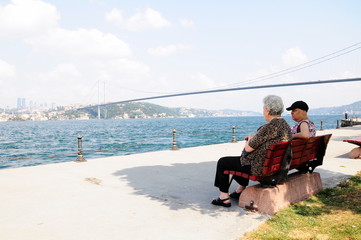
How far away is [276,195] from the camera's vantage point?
13.7 feet

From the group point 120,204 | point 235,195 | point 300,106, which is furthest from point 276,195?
point 120,204

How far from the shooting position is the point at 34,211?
4164mm

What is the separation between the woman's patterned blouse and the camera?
398 cm

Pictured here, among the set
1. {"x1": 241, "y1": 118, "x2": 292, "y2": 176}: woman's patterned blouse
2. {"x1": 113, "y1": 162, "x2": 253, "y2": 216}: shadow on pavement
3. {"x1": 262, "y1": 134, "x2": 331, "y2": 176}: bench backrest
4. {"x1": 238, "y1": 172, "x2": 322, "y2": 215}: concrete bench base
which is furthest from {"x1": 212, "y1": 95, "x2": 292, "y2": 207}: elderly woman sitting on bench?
{"x1": 113, "y1": 162, "x2": 253, "y2": 216}: shadow on pavement

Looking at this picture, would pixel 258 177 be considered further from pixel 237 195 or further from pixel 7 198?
pixel 7 198

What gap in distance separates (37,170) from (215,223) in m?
5.14

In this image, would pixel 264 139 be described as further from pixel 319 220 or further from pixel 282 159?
pixel 319 220

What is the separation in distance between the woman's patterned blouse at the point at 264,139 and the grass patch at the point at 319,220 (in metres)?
0.68

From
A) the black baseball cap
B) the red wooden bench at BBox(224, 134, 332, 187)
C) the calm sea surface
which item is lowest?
the calm sea surface

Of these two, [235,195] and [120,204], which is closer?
[120,204]

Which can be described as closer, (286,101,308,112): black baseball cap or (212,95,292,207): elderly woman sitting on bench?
(212,95,292,207): elderly woman sitting on bench

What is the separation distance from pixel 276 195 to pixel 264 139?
0.81 metres

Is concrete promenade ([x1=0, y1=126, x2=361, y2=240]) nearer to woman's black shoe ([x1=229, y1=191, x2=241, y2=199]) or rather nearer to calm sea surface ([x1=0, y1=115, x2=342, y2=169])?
woman's black shoe ([x1=229, y1=191, x2=241, y2=199])

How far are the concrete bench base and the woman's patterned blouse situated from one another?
1.12 feet
